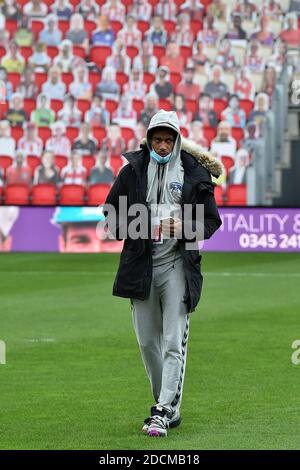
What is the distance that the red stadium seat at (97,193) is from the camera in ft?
88.5

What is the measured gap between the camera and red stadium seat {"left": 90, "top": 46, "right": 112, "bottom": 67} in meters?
30.7

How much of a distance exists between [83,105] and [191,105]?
261cm

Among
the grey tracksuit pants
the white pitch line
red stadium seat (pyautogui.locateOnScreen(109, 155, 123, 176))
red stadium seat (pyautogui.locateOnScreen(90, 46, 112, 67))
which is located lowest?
the white pitch line

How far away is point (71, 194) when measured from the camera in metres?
27.3

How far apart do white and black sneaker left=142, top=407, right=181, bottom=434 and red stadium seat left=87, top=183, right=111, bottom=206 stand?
61.4 feet

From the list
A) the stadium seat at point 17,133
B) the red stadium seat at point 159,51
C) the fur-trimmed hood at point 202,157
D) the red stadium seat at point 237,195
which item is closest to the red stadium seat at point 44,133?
the stadium seat at point 17,133

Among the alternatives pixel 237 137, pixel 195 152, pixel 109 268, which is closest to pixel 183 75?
pixel 237 137

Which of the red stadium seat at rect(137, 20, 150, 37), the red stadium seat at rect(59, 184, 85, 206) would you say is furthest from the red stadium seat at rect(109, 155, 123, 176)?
the red stadium seat at rect(137, 20, 150, 37)

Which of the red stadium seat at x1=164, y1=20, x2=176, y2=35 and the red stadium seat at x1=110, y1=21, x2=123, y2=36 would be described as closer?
the red stadium seat at x1=110, y1=21, x2=123, y2=36

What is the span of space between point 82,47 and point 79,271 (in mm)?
10612

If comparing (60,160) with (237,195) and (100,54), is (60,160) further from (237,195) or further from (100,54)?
(237,195)

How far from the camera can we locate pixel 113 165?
27953 millimetres

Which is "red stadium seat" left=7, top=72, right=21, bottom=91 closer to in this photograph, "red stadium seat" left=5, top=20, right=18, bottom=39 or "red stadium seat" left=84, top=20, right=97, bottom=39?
"red stadium seat" left=5, top=20, right=18, bottom=39
